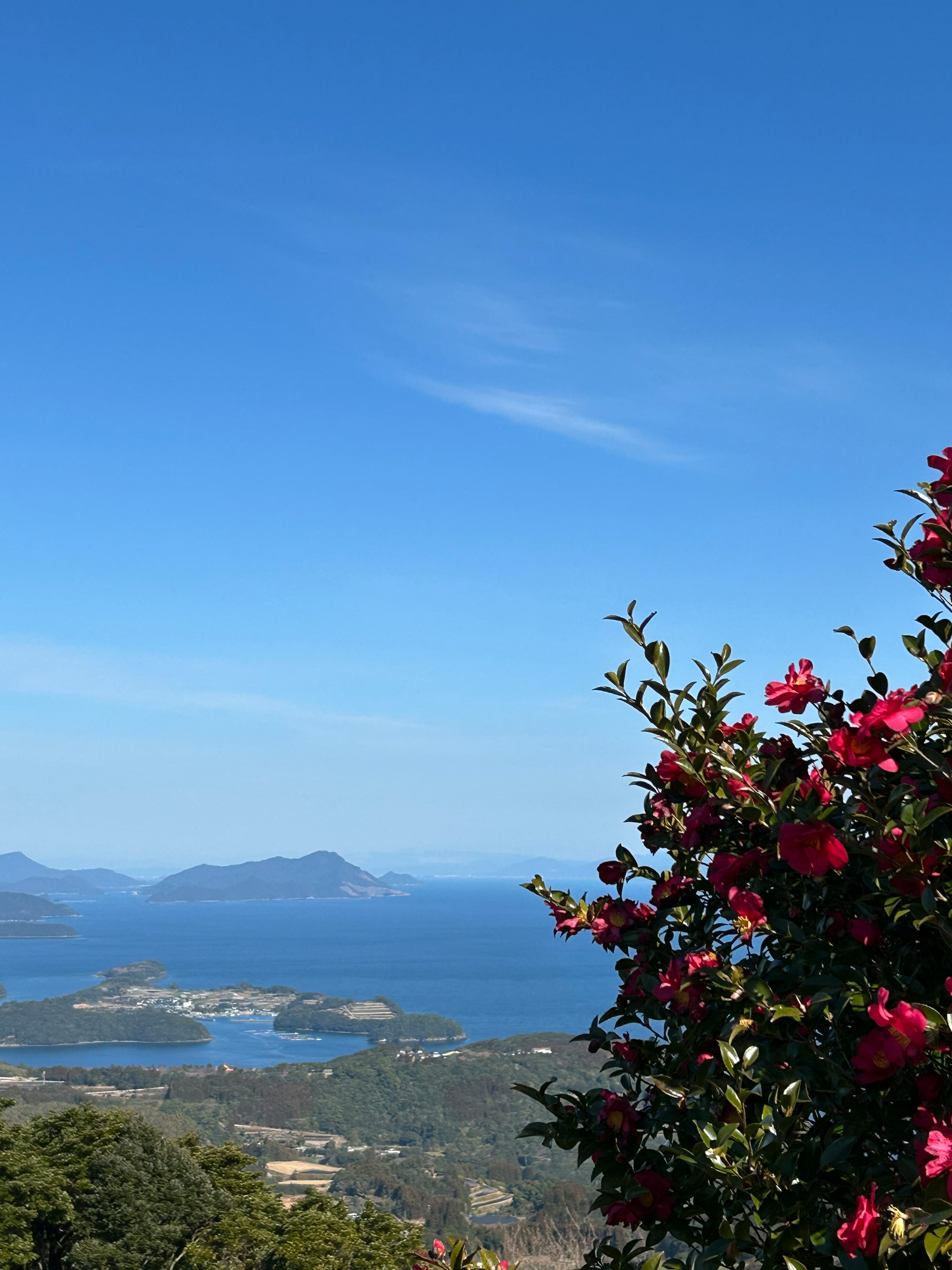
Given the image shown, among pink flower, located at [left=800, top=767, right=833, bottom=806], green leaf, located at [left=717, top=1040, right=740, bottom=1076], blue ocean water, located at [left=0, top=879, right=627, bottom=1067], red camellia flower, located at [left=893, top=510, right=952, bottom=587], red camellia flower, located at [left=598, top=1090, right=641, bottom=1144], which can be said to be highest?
red camellia flower, located at [left=893, top=510, right=952, bottom=587]

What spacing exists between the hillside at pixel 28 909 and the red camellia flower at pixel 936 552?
176m

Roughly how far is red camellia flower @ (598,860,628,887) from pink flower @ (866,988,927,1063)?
0.75 metres

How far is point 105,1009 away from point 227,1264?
8104 cm

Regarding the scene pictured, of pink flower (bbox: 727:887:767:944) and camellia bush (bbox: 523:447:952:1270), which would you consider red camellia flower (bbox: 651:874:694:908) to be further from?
pink flower (bbox: 727:887:767:944)

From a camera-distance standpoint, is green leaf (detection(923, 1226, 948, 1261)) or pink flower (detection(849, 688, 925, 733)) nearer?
green leaf (detection(923, 1226, 948, 1261))

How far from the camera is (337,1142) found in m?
53.3

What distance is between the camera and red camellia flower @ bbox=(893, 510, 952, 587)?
1.76 meters

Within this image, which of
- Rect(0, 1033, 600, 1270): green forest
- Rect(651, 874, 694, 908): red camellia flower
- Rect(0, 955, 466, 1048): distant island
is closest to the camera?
Rect(651, 874, 694, 908): red camellia flower

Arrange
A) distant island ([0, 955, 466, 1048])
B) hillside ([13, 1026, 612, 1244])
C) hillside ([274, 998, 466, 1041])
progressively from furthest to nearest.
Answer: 1. distant island ([0, 955, 466, 1048])
2. hillside ([274, 998, 466, 1041])
3. hillside ([13, 1026, 612, 1244])

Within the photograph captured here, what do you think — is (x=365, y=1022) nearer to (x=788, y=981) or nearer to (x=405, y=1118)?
(x=405, y=1118)

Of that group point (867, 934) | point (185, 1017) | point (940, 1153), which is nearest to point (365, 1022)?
point (185, 1017)

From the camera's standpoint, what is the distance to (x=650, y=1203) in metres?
1.69

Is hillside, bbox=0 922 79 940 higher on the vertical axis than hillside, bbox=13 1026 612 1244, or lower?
lower

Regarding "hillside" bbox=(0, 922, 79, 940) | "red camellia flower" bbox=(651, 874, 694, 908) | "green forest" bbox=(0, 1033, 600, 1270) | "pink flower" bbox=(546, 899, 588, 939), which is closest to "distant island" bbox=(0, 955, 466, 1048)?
"green forest" bbox=(0, 1033, 600, 1270)
